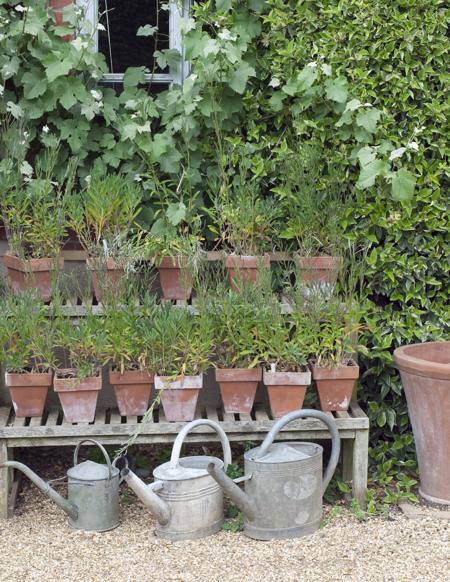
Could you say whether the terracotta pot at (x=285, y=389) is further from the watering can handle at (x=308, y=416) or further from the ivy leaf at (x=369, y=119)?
the ivy leaf at (x=369, y=119)

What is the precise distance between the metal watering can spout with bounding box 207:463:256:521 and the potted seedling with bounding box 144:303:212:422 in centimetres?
47

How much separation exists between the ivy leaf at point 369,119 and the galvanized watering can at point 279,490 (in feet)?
4.40

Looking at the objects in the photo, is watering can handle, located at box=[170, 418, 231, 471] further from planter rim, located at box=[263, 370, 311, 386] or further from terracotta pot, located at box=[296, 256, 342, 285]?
terracotta pot, located at box=[296, 256, 342, 285]

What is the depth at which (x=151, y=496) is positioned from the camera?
141 inches

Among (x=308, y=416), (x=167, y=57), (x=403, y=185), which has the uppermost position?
(x=167, y=57)

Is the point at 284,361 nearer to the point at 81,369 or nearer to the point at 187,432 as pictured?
the point at 187,432

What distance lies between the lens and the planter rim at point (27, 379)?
3984 mm

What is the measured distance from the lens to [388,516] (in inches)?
157

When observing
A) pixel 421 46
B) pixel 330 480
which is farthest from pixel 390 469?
pixel 421 46

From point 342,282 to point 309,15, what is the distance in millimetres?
1266

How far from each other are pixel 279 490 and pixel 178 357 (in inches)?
28.4

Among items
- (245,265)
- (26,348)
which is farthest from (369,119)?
(26,348)

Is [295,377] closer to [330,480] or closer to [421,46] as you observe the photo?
[330,480]

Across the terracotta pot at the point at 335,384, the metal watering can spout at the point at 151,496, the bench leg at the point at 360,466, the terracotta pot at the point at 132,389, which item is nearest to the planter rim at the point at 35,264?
the terracotta pot at the point at 132,389
